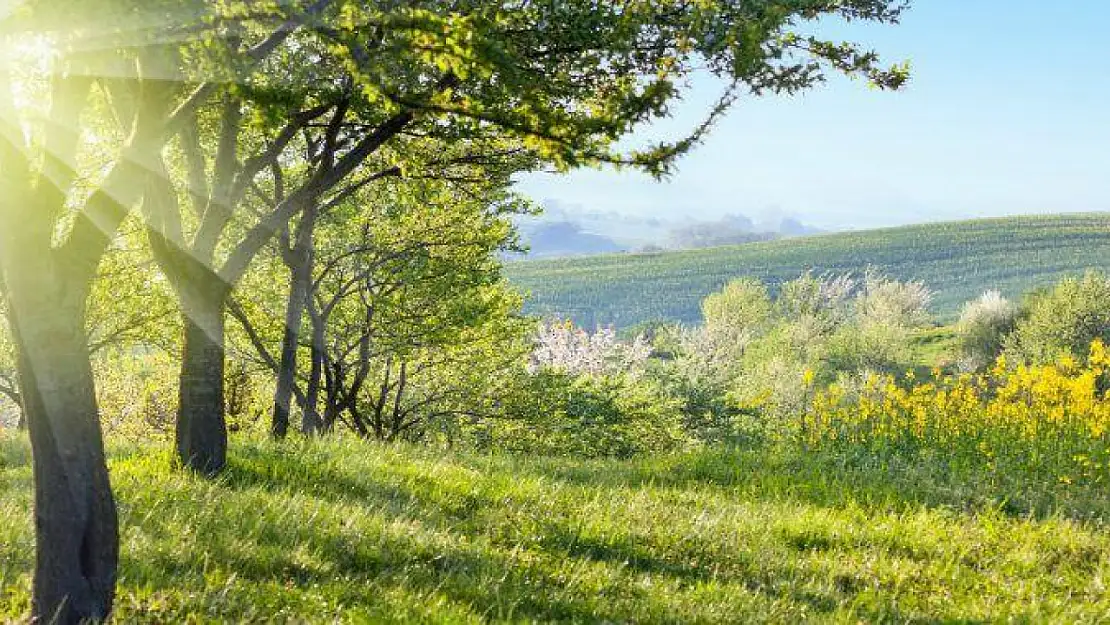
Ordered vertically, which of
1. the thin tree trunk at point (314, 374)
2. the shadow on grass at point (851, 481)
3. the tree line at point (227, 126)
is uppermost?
the tree line at point (227, 126)

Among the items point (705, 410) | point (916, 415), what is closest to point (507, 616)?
point (916, 415)

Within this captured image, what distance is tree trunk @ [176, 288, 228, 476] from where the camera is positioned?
7.91 metres

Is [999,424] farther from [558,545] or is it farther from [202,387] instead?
[202,387]

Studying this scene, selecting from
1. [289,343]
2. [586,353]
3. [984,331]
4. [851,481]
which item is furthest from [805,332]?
[289,343]

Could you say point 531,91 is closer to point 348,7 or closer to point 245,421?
point 348,7

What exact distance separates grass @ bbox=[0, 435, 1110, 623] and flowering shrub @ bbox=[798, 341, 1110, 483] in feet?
3.93

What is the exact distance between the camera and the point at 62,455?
4203 mm

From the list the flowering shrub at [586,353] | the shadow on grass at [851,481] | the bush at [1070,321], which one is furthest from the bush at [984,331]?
the shadow on grass at [851,481]

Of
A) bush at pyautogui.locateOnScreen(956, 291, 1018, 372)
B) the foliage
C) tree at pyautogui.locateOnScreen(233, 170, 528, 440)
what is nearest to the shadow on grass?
tree at pyautogui.locateOnScreen(233, 170, 528, 440)

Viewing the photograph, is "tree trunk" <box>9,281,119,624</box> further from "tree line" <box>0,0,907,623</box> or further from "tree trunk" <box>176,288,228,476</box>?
"tree trunk" <box>176,288,228,476</box>

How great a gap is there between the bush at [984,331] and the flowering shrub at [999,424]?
195 ft

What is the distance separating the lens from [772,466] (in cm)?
1132

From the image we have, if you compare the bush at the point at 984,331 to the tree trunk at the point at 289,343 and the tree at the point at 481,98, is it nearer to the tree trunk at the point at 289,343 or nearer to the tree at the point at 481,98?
the tree trunk at the point at 289,343

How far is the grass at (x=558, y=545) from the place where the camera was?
16.8 feet
